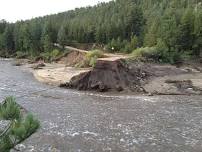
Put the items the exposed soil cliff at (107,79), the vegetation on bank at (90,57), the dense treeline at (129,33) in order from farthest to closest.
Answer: the dense treeline at (129,33), the vegetation on bank at (90,57), the exposed soil cliff at (107,79)

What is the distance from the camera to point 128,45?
91938 millimetres

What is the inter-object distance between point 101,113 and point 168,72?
3255 cm

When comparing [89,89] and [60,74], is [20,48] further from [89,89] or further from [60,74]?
[89,89]

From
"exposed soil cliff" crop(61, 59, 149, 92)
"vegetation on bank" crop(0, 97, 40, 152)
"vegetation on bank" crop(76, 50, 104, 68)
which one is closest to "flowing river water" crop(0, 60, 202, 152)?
"exposed soil cliff" crop(61, 59, 149, 92)

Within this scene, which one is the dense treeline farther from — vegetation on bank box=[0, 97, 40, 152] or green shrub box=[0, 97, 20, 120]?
green shrub box=[0, 97, 20, 120]

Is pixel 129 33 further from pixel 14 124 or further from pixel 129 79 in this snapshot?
pixel 14 124

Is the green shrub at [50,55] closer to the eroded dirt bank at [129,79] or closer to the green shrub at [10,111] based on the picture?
the eroded dirt bank at [129,79]

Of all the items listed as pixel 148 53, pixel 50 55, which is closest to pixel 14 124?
pixel 148 53

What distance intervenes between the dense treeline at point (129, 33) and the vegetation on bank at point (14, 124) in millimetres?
67534

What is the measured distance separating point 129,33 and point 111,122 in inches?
2722

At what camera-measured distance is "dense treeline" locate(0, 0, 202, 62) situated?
273ft

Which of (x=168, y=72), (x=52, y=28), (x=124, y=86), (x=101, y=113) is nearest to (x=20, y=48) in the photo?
(x=52, y=28)

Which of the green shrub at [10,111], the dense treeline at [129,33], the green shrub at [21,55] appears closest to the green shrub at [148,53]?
the dense treeline at [129,33]

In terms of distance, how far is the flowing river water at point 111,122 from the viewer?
28719mm
